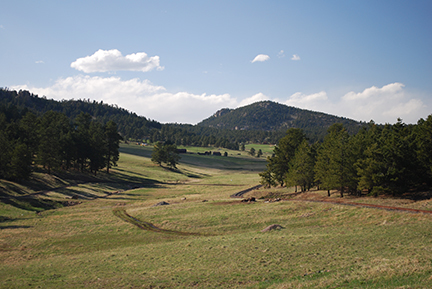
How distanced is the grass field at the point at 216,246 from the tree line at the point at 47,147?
1419 cm

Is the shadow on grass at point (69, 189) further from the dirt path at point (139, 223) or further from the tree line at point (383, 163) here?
the tree line at point (383, 163)

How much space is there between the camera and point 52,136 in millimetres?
76875

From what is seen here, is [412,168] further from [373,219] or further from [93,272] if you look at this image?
[93,272]

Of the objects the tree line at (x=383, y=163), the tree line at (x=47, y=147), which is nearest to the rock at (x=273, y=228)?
the tree line at (x=383, y=163)

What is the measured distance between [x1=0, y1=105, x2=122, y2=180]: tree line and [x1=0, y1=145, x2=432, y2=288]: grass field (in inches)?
559

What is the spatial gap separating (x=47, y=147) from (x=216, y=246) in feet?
209

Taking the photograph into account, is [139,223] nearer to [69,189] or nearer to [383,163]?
[69,189]

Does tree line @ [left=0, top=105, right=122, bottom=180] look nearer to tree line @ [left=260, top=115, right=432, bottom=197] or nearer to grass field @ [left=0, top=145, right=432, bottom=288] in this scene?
grass field @ [left=0, top=145, right=432, bottom=288]

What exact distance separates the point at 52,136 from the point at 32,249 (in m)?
52.0

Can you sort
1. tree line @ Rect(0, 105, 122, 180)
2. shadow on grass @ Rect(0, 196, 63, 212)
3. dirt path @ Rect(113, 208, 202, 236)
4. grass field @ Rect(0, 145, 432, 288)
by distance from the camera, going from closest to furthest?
grass field @ Rect(0, 145, 432, 288)
dirt path @ Rect(113, 208, 202, 236)
shadow on grass @ Rect(0, 196, 63, 212)
tree line @ Rect(0, 105, 122, 180)

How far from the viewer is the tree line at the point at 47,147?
201ft

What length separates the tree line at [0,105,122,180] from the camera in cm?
6141

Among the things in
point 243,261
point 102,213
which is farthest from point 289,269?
point 102,213

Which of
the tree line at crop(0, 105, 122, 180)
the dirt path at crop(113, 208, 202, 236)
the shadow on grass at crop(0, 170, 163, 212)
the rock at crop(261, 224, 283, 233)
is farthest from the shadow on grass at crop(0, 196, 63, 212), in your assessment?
the rock at crop(261, 224, 283, 233)
